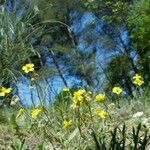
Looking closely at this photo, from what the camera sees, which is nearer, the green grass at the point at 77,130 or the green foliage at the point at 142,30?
the green grass at the point at 77,130

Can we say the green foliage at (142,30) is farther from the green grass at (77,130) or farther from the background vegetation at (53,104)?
the green grass at (77,130)

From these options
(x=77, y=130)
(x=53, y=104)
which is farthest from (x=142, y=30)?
(x=77, y=130)

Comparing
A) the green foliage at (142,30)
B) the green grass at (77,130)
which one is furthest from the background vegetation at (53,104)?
the green foliage at (142,30)

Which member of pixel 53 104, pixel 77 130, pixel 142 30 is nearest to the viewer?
pixel 77 130

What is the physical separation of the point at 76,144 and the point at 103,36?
31443mm

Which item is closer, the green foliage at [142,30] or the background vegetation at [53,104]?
the background vegetation at [53,104]

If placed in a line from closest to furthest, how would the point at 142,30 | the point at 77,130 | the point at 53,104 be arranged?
the point at 77,130, the point at 53,104, the point at 142,30

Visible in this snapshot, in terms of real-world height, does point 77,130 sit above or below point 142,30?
below

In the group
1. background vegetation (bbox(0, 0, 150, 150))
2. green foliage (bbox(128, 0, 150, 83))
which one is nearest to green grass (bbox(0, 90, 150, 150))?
background vegetation (bbox(0, 0, 150, 150))

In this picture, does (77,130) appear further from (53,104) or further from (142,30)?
(142,30)

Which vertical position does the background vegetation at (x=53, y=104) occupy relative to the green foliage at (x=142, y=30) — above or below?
below

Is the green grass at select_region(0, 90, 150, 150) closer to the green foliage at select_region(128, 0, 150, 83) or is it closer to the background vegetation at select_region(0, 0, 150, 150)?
the background vegetation at select_region(0, 0, 150, 150)

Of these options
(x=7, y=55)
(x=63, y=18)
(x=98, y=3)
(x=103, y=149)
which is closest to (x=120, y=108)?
(x=7, y=55)

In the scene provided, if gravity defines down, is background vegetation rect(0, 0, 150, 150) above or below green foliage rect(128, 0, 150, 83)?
below
